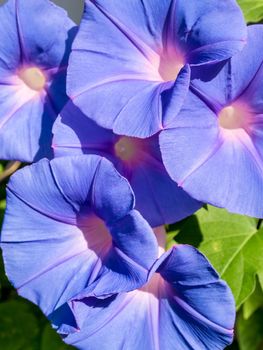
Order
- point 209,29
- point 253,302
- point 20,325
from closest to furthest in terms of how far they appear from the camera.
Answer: point 209,29 → point 253,302 → point 20,325

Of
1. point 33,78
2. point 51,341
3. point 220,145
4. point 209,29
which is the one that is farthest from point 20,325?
point 209,29

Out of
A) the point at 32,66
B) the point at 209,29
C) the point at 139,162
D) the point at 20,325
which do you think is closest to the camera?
the point at 209,29

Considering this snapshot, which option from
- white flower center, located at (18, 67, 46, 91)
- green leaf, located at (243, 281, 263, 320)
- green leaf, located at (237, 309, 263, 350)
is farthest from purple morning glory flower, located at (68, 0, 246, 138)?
green leaf, located at (237, 309, 263, 350)

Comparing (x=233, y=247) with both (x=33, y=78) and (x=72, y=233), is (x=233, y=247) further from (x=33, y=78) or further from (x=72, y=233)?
(x=33, y=78)

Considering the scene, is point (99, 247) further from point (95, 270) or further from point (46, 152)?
point (46, 152)

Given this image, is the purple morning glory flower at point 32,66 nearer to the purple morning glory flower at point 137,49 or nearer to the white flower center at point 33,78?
the white flower center at point 33,78

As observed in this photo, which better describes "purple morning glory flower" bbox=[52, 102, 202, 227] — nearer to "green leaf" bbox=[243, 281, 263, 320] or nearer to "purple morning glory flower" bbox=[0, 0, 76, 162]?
"purple morning glory flower" bbox=[0, 0, 76, 162]

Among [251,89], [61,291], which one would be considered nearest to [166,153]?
[251,89]
